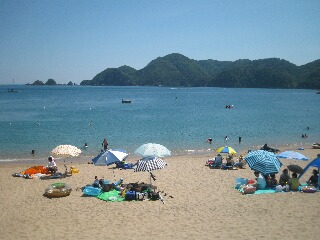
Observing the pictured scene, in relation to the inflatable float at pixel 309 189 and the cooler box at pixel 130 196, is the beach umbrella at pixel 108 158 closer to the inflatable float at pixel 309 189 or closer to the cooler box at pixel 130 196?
the cooler box at pixel 130 196

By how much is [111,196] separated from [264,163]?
7200 millimetres

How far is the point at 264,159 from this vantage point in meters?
14.0


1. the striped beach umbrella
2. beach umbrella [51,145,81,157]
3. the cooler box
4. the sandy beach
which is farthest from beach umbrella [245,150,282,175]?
beach umbrella [51,145,81,157]

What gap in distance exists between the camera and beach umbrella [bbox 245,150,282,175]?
1377 centimetres

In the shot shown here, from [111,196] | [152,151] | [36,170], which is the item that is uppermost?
[152,151]

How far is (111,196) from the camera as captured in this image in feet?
44.3

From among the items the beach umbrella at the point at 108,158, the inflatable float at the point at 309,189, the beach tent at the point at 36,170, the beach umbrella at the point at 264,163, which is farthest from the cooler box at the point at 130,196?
the inflatable float at the point at 309,189

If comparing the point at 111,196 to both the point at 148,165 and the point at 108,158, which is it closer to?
the point at 108,158

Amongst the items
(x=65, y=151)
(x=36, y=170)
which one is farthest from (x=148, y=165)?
(x=36, y=170)

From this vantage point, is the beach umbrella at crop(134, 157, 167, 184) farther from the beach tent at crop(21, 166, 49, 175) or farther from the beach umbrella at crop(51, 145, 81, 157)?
the beach tent at crop(21, 166, 49, 175)

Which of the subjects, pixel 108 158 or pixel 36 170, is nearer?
pixel 108 158

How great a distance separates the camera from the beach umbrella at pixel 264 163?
13766 mm

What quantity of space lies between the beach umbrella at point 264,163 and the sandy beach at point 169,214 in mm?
Answer: 1142

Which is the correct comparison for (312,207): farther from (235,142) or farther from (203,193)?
(235,142)
